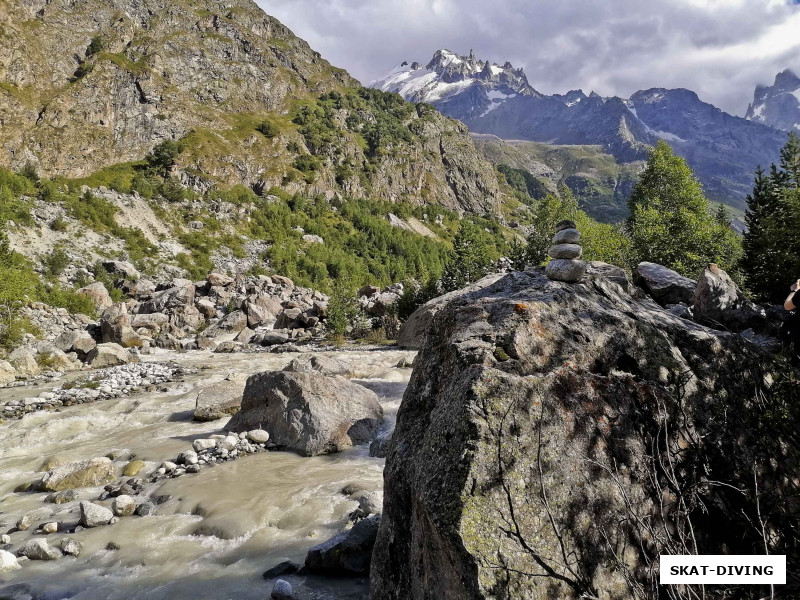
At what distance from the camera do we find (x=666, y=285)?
1894 cm

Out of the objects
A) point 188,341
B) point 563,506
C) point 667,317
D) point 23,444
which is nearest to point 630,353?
point 667,317

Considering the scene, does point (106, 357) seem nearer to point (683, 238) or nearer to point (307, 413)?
point (307, 413)

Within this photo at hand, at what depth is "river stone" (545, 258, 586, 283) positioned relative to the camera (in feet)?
19.4

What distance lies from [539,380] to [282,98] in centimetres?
14127

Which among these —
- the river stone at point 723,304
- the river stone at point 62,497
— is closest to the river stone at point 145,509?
the river stone at point 62,497

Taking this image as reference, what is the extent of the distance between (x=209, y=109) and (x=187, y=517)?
117m

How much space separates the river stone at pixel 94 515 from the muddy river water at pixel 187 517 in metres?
0.17

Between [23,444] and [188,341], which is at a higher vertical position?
[188,341]

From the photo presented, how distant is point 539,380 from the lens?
4086 mm

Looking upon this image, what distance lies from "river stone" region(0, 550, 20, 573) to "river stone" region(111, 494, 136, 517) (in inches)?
69.4

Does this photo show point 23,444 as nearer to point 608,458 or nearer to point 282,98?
point 608,458

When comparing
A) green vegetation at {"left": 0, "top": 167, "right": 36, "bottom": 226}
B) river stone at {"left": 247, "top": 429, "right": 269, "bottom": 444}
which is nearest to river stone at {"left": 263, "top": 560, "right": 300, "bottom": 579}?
river stone at {"left": 247, "top": 429, "right": 269, "bottom": 444}

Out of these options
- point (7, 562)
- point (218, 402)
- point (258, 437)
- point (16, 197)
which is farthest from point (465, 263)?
point (16, 197)

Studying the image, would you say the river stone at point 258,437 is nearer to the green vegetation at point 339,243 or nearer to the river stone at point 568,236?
the river stone at point 568,236
